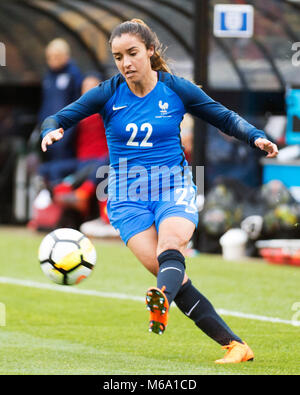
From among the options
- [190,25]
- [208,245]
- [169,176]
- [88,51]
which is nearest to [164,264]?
[169,176]

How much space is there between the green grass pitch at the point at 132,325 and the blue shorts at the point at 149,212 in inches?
33.5

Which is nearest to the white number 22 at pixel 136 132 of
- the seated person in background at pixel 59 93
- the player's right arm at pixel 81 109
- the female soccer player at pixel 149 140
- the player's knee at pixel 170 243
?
the female soccer player at pixel 149 140

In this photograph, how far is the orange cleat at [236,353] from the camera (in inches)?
263

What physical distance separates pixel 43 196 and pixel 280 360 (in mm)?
9452

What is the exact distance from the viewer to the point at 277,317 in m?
8.88

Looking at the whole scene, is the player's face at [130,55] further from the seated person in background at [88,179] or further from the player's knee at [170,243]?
the seated person in background at [88,179]

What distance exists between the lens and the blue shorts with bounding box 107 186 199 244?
6512mm

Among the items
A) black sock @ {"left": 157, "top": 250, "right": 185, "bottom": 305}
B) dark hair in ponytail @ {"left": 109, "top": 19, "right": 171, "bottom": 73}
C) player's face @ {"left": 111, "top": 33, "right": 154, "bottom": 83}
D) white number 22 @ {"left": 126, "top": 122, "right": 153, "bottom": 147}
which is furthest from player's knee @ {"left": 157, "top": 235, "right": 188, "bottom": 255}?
dark hair in ponytail @ {"left": 109, "top": 19, "right": 171, "bottom": 73}

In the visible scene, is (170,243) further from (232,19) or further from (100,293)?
(232,19)

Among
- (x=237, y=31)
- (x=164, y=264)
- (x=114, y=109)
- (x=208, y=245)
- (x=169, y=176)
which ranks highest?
(x=237, y=31)

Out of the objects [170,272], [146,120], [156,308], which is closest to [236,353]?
[170,272]

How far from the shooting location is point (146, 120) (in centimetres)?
658

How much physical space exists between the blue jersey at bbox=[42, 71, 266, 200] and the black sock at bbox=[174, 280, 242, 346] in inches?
24.8
